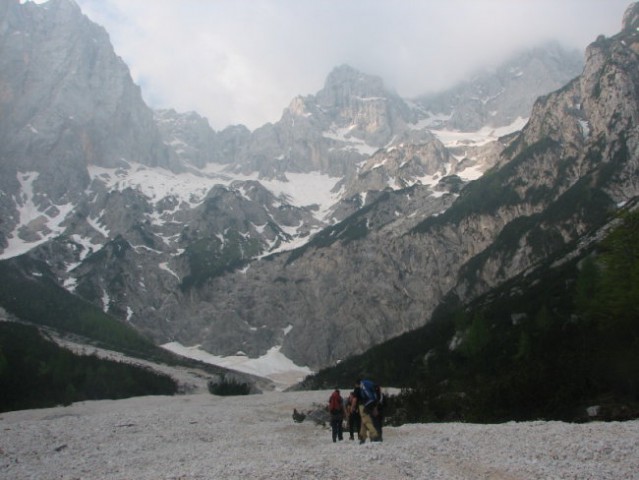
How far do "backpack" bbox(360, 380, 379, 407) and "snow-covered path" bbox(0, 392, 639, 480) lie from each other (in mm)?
1732

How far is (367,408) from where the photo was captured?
76.6ft

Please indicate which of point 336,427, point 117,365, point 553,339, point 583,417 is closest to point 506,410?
point 583,417

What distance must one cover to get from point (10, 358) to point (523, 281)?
314ft

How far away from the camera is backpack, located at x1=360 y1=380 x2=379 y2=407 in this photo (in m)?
23.1

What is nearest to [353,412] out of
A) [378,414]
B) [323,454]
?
[378,414]

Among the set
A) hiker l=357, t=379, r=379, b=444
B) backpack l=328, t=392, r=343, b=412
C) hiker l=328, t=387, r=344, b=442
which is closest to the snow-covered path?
hiker l=357, t=379, r=379, b=444

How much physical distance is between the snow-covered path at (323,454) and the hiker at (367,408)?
69 centimetres

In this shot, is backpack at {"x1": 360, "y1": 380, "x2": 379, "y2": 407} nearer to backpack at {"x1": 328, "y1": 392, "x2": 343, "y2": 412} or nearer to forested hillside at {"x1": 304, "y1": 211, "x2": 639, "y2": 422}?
backpack at {"x1": 328, "y1": 392, "x2": 343, "y2": 412}

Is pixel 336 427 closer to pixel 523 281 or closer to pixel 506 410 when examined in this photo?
pixel 506 410

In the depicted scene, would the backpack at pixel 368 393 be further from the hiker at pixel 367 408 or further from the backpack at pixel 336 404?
the backpack at pixel 336 404

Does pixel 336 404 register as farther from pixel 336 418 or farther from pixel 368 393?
pixel 368 393

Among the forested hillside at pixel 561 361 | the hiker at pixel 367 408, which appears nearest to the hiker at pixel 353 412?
the hiker at pixel 367 408

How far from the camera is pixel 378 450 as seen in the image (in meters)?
19.6

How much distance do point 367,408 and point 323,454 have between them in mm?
4102
